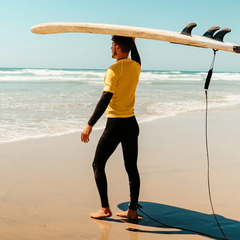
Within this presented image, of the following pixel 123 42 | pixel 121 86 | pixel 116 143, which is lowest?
pixel 116 143

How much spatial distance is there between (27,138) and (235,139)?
162 inches

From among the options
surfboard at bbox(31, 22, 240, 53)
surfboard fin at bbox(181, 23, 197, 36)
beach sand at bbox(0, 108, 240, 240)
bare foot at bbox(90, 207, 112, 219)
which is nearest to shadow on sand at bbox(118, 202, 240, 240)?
beach sand at bbox(0, 108, 240, 240)

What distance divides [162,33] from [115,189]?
6.69 ft

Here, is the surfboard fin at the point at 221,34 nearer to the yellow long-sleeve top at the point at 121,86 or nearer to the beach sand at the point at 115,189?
the yellow long-sleeve top at the point at 121,86

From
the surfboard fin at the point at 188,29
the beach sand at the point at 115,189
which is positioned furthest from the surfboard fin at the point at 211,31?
the beach sand at the point at 115,189

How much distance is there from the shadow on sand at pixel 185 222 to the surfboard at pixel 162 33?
5.33 ft

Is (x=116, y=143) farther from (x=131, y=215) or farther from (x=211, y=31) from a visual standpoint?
(x=211, y=31)

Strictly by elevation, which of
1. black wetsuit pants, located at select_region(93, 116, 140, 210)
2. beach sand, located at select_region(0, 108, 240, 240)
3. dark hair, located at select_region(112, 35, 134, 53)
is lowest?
beach sand, located at select_region(0, 108, 240, 240)

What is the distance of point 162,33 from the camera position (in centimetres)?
233

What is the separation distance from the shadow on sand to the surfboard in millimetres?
1624

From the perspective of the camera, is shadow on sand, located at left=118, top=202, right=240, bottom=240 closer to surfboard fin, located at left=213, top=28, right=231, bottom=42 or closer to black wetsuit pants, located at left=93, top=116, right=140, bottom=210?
black wetsuit pants, located at left=93, top=116, right=140, bottom=210

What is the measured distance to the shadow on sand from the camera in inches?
108

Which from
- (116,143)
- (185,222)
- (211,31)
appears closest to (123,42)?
(211,31)

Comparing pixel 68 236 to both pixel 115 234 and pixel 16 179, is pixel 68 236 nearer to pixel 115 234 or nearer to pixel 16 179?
pixel 115 234
